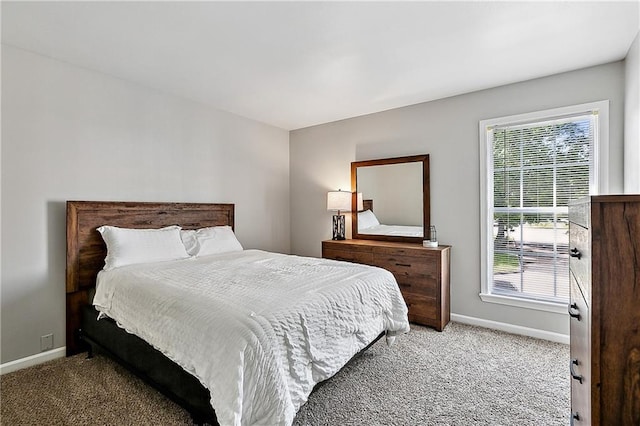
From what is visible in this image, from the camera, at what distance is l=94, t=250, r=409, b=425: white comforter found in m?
1.41

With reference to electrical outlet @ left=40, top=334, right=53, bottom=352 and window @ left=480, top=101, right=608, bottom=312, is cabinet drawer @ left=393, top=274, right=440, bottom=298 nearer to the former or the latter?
window @ left=480, top=101, right=608, bottom=312

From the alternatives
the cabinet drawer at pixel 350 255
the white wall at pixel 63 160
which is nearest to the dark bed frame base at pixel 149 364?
the white wall at pixel 63 160

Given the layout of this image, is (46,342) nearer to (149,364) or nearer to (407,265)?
(149,364)

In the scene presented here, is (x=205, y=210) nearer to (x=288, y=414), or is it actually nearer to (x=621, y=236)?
(x=288, y=414)

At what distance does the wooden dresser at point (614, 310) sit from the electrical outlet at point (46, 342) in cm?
352

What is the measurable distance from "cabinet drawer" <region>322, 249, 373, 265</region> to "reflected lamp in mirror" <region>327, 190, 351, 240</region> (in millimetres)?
323

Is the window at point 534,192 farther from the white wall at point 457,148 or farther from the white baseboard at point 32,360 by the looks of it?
the white baseboard at point 32,360

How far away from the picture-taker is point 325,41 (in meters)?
2.29

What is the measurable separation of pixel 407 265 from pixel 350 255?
2.31 ft

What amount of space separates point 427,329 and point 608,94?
2.68 m

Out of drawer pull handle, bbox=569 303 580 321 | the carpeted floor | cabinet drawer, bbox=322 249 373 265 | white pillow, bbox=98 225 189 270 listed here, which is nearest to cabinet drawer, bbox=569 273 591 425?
drawer pull handle, bbox=569 303 580 321

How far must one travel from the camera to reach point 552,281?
2.96 meters

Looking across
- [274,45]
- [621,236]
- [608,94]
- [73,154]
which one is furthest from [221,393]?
[608,94]

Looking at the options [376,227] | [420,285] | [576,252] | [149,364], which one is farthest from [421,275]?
[149,364]
